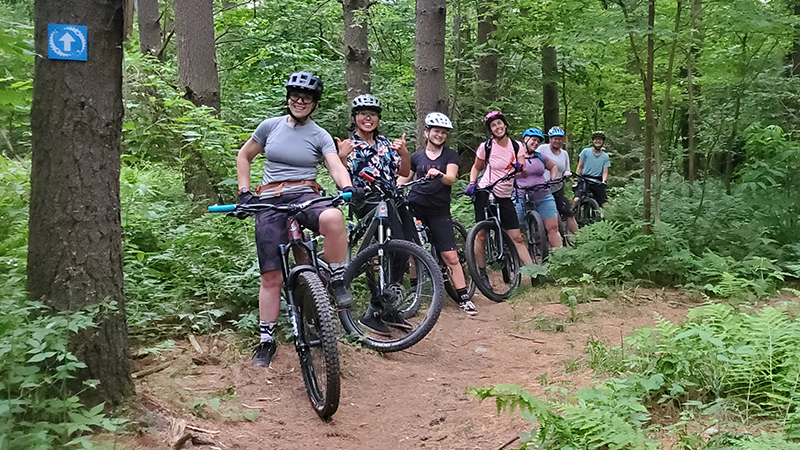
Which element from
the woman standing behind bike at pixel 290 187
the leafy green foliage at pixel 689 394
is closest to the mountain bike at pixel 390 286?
the woman standing behind bike at pixel 290 187

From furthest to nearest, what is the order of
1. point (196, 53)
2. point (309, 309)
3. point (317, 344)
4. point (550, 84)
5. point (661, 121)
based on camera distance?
point (550, 84) < point (196, 53) < point (661, 121) < point (309, 309) < point (317, 344)

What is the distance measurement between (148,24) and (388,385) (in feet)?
35.7

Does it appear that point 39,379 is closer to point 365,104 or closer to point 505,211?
point 365,104

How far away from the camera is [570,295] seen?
6402 millimetres

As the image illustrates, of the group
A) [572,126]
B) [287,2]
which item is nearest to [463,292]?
[287,2]

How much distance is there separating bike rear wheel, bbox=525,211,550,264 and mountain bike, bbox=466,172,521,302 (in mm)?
860

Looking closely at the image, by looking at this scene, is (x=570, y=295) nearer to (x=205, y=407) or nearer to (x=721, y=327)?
(x=721, y=327)

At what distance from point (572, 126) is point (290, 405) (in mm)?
18252

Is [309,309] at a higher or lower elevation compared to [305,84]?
lower

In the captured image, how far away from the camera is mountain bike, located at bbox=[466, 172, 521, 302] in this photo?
709 centimetres

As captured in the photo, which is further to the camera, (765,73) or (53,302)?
(765,73)

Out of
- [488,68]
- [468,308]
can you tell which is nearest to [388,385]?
[468,308]

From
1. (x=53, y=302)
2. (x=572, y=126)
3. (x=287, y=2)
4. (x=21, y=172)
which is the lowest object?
(x=53, y=302)

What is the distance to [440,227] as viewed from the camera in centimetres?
665
